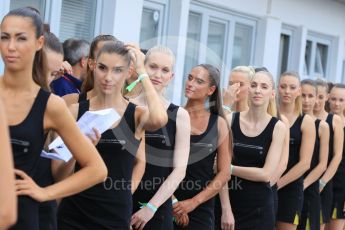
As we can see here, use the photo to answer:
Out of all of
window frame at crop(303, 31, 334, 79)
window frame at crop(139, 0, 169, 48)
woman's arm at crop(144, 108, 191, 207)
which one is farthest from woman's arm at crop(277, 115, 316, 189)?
window frame at crop(303, 31, 334, 79)

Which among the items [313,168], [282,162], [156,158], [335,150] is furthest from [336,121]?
[156,158]

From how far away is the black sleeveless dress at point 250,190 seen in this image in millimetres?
6230

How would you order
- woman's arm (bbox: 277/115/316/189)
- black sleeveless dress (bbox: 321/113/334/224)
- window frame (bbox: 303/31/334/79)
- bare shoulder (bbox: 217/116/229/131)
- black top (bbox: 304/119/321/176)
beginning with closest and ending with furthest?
1. bare shoulder (bbox: 217/116/229/131)
2. woman's arm (bbox: 277/115/316/189)
3. black top (bbox: 304/119/321/176)
4. black sleeveless dress (bbox: 321/113/334/224)
5. window frame (bbox: 303/31/334/79)

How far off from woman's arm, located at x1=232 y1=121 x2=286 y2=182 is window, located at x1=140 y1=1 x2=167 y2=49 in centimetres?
303

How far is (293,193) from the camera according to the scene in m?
7.08

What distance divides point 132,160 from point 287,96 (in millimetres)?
3105

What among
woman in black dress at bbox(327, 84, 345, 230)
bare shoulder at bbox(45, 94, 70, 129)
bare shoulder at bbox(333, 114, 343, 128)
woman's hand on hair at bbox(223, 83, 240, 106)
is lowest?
woman in black dress at bbox(327, 84, 345, 230)

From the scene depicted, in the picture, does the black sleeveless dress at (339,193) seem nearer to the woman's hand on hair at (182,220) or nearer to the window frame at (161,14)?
the window frame at (161,14)

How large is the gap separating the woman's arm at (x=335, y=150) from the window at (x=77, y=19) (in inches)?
110

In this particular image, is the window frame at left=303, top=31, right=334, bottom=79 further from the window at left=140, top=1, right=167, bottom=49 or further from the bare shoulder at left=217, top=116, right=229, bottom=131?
the bare shoulder at left=217, top=116, right=229, bottom=131

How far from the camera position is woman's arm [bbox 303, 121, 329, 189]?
25.1ft

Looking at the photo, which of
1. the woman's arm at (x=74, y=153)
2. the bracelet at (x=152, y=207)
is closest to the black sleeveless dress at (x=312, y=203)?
the bracelet at (x=152, y=207)

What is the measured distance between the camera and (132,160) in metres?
4.37

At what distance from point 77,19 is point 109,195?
4115 mm
